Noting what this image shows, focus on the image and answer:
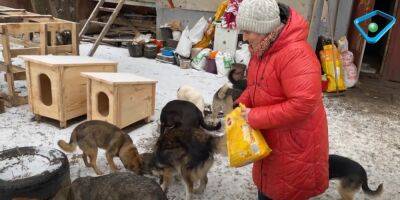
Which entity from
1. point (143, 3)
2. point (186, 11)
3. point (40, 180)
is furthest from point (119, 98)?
point (143, 3)

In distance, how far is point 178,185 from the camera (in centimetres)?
402

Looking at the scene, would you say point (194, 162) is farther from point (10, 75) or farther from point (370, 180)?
point (10, 75)

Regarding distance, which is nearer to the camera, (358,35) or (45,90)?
(45,90)

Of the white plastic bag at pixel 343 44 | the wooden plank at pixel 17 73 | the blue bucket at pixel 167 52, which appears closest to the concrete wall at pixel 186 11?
the blue bucket at pixel 167 52

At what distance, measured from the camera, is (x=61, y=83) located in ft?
16.0

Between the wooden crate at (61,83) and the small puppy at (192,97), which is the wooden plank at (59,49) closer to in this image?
the wooden crate at (61,83)

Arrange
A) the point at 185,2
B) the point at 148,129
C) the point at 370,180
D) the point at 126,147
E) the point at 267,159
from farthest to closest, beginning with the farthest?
the point at 185,2, the point at 148,129, the point at 370,180, the point at 126,147, the point at 267,159

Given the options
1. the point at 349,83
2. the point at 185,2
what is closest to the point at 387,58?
the point at 349,83

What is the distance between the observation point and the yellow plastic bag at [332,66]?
750 cm

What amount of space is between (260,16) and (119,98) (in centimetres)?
285

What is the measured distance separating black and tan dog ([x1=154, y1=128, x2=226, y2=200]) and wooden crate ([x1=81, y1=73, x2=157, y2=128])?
1.29 meters

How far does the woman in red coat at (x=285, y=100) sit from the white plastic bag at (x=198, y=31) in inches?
255

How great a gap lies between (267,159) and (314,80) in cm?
71

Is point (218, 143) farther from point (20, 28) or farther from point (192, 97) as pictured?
point (20, 28)
